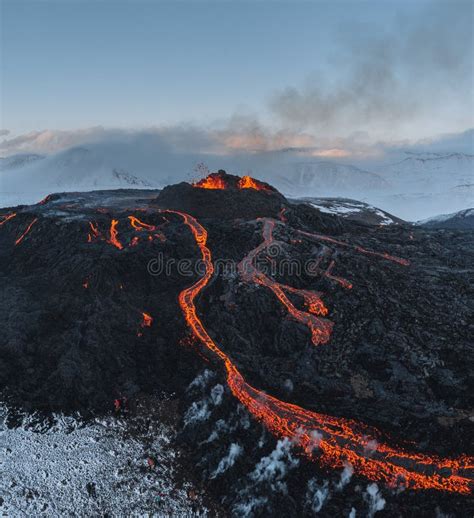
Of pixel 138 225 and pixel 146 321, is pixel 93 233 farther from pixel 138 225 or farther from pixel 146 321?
pixel 146 321

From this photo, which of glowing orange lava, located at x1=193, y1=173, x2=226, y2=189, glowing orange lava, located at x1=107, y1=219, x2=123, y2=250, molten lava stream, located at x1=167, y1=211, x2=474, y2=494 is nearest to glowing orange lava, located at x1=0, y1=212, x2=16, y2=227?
glowing orange lava, located at x1=107, y1=219, x2=123, y2=250

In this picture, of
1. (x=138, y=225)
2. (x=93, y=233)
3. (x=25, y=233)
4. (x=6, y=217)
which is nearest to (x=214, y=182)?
(x=138, y=225)

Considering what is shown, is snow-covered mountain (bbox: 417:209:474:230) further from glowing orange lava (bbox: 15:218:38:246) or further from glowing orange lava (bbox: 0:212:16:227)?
glowing orange lava (bbox: 0:212:16:227)

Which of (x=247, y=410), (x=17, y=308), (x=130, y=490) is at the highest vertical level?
(x=17, y=308)

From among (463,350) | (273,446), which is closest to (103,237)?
(273,446)

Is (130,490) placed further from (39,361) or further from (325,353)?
(325,353)

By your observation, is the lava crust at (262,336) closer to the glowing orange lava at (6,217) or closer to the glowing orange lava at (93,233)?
the glowing orange lava at (93,233)
